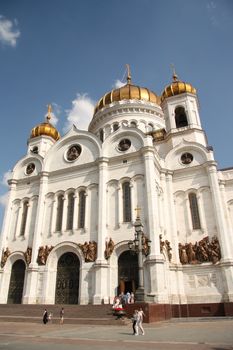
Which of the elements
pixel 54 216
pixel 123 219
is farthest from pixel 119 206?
pixel 54 216

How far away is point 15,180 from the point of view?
28797 millimetres

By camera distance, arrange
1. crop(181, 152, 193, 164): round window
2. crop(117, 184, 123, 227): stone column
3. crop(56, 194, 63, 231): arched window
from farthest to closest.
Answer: crop(181, 152, 193, 164): round window → crop(56, 194, 63, 231): arched window → crop(117, 184, 123, 227): stone column

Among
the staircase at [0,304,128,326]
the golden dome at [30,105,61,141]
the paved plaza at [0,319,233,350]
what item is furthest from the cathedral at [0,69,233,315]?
the paved plaza at [0,319,233,350]

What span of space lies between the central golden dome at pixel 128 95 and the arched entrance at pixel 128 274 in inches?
856

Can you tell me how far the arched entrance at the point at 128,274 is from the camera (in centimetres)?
2039

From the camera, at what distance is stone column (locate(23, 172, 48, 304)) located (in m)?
22.2

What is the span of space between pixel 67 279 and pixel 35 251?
11.6 feet

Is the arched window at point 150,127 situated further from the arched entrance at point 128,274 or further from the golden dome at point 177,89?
the arched entrance at point 128,274

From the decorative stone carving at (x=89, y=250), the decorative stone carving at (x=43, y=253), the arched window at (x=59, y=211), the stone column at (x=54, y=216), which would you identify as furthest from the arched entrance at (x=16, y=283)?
the decorative stone carving at (x=89, y=250)

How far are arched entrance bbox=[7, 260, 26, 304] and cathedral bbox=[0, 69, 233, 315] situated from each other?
79mm

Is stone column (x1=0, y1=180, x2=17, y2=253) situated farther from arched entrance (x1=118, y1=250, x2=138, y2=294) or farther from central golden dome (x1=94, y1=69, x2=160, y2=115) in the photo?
central golden dome (x1=94, y1=69, x2=160, y2=115)

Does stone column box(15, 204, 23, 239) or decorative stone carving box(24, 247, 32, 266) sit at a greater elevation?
stone column box(15, 204, 23, 239)

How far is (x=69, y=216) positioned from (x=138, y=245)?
406 inches

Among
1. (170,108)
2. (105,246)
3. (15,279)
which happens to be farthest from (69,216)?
(170,108)
